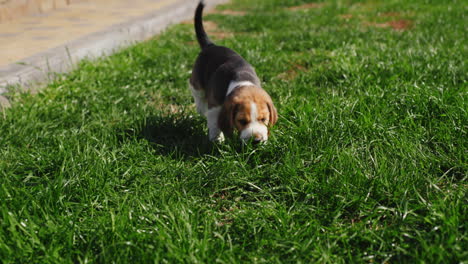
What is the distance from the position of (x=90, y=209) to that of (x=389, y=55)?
4.46 m

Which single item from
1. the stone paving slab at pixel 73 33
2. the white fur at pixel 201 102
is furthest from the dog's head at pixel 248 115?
the stone paving slab at pixel 73 33

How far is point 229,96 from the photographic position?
345 cm

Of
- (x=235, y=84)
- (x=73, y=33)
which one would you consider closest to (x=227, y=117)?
(x=235, y=84)

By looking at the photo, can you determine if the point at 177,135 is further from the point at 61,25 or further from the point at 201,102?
the point at 61,25

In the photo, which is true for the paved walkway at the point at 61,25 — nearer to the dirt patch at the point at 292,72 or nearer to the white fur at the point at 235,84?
the white fur at the point at 235,84

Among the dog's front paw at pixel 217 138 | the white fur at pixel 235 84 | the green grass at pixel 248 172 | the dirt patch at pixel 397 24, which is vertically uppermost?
the white fur at pixel 235 84

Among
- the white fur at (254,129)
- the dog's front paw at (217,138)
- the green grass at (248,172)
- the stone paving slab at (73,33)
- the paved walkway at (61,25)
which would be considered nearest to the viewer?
the green grass at (248,172)

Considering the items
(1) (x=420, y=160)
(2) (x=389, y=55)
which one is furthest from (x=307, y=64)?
(1) (x=420, y=160)

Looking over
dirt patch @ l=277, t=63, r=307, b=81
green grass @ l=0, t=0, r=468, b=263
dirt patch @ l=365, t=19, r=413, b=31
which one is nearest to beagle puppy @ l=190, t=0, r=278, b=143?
green grass @ l=0, t=0, r=468, b=263

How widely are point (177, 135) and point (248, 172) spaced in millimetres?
1108

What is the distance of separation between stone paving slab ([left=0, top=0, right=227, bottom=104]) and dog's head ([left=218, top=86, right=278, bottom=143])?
247cm

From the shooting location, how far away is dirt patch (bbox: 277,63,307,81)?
5.34 metres

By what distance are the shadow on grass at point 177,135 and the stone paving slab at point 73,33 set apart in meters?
1.70

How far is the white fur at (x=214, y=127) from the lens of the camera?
141 inches
